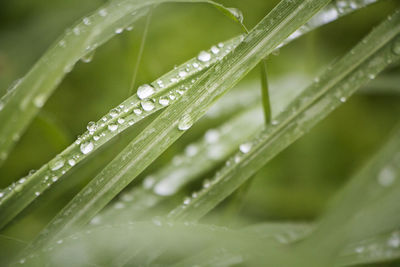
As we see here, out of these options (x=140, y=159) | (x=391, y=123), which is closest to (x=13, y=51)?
(x=140, y=159)

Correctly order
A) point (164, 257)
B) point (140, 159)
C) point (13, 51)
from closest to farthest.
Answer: point (140, 159) → point (164, 257) → point (13, 51)

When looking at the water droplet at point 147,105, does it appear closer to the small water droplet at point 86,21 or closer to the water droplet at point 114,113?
the water droplet at point 114,113

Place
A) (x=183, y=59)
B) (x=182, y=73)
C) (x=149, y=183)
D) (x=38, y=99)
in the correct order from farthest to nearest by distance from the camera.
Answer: (x=183, y=59) → (x=149, y=183) → (x=182, y=73) → (x=38, y=99)

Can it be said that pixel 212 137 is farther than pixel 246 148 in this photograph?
Yes

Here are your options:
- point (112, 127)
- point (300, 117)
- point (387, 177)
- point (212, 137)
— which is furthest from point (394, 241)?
point (112, 127)

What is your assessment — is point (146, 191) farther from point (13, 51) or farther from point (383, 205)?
point (13, 51)

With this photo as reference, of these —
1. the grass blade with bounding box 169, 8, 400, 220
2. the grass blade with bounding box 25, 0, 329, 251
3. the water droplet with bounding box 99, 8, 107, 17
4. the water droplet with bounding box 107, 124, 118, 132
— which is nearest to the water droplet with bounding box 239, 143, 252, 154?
the grass blade with bounding box 169, 8, 400, 220

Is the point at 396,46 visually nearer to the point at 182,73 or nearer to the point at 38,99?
the point at 182,73

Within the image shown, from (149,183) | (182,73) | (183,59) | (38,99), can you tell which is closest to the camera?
(38,99)
